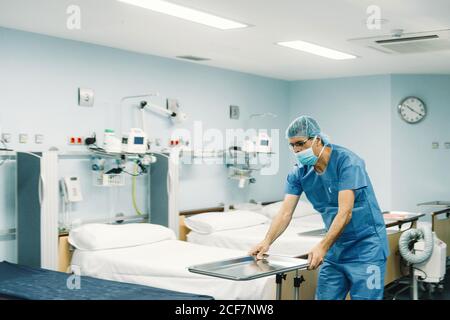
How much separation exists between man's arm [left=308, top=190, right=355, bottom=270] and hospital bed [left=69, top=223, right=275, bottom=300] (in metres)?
0.85

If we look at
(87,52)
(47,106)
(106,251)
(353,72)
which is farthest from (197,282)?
(353,72)

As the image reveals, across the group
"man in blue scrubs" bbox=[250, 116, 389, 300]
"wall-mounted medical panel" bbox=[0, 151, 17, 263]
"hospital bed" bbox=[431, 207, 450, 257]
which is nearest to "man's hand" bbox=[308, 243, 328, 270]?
"man in blue scrubs" bbox=[250, 116, 389, 300]

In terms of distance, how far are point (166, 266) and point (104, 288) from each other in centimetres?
56

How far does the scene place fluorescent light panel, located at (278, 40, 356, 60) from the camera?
192 inches

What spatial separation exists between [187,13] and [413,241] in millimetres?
2769

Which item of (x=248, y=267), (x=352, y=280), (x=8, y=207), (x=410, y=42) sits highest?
(x=410, y=42)

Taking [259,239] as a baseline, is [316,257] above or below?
above

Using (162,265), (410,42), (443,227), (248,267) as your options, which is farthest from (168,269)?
(443,227)

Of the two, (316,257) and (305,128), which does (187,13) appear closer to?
(305,128)

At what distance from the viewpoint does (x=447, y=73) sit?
6766 mm

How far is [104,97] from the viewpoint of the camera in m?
5.03

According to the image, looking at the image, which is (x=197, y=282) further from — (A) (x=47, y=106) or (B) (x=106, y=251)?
(A) (x=47, y=106)

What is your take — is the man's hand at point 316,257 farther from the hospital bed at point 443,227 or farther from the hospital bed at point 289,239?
the hospital bed at point 443,227

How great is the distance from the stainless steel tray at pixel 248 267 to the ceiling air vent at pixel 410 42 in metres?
2.34
